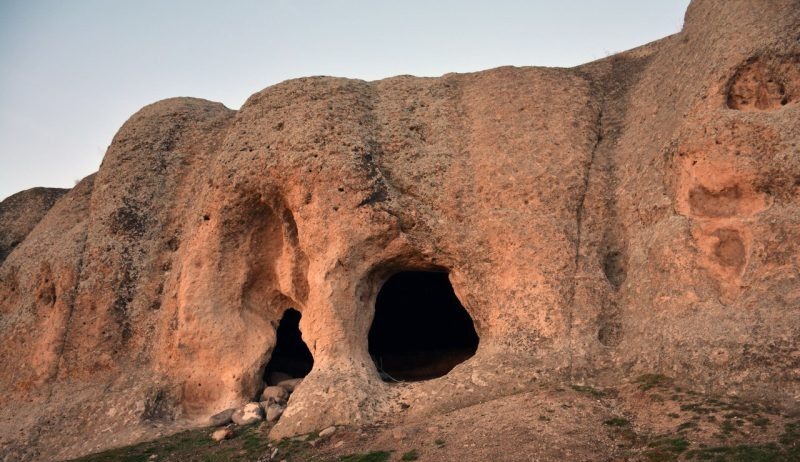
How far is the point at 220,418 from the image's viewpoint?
49.0 feet

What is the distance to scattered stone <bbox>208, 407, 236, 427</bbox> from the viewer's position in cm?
1487

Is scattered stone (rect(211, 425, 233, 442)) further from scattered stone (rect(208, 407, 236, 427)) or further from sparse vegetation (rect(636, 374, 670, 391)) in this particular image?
sparse vegetation (rect(636, 374, 670, 391))

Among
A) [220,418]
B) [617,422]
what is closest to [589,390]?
[617,422]

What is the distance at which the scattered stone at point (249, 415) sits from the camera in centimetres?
1469

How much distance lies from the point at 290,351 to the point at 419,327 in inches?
165

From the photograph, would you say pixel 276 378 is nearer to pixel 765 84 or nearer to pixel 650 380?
pixel 650 380

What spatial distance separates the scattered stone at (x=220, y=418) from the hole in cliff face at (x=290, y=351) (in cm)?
452

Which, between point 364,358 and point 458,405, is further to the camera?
point 364,358

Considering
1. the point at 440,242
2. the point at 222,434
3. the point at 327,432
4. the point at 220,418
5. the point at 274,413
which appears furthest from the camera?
the point at 440,242

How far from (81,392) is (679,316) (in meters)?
13.2

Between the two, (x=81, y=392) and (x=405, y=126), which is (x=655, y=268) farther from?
(x=81, y=392)

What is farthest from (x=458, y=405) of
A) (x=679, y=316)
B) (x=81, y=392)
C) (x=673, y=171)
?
(x=81, y=392)

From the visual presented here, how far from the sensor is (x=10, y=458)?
1476cm

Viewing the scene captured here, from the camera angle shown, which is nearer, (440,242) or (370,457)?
(370,457)
